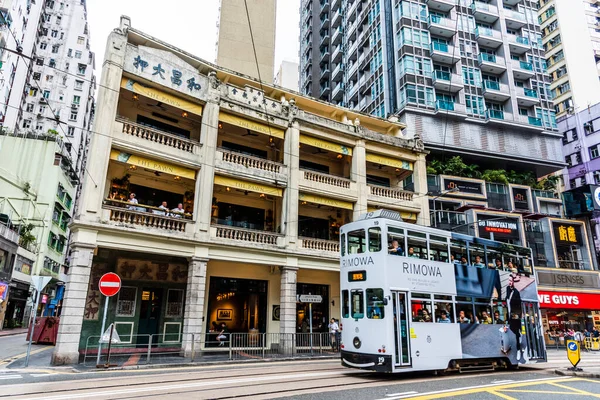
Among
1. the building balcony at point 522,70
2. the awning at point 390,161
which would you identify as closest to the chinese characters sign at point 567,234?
the building balcony at point 522,70

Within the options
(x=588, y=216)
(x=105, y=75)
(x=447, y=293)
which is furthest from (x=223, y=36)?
(x=588, y=216)

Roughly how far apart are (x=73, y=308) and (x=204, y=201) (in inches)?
274

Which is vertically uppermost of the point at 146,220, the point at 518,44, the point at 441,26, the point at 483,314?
the point at 518,44

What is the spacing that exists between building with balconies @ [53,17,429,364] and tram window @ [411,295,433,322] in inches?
361

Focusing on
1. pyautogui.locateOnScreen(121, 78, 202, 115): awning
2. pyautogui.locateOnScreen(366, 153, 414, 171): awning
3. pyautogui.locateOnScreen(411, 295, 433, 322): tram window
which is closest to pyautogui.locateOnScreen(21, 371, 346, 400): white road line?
pyautogui.locateOnScreen(411, 295, 433, 322): tram window

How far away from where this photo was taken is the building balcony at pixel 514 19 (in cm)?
4509

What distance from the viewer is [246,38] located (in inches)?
1115

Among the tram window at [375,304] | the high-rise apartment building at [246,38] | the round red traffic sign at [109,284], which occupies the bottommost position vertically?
the tram window at [375,304]

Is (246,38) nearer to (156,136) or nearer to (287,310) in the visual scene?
(156,136)

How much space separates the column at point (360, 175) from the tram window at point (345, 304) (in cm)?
1146

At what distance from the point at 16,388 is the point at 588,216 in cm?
4436

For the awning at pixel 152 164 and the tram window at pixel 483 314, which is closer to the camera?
the tram window at pixel 483 314

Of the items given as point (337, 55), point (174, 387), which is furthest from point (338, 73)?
point (174, 387)

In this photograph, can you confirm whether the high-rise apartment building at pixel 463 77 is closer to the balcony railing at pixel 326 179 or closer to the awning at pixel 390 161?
the awning at pixel 390 161
